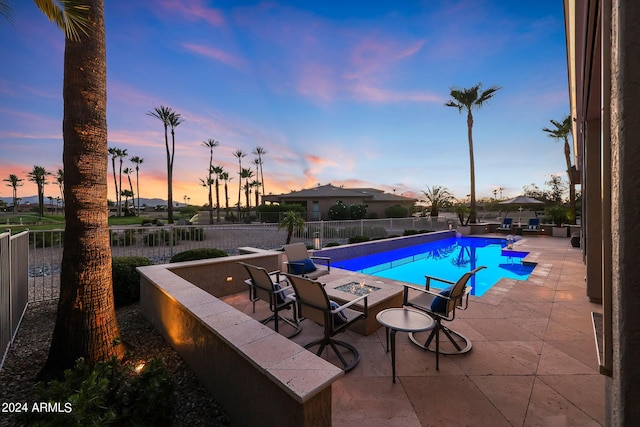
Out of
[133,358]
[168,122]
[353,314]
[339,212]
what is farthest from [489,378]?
[168,122]

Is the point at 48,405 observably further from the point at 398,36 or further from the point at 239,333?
the point at 398,36

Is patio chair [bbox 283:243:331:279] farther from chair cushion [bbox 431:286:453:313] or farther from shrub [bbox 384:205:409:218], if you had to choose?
shrub [bbox 384:205:409:218]

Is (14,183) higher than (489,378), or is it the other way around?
(14,183)

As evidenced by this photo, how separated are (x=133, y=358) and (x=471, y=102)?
85.5ft

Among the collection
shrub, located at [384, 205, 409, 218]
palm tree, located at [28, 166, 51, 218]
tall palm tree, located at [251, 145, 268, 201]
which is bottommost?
shrub, located at [384, 205, 409, 218]

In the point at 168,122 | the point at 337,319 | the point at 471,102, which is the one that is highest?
the point at 168,122

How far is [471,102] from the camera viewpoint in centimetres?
2178

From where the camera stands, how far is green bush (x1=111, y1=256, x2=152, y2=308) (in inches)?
211

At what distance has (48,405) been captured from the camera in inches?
70.5

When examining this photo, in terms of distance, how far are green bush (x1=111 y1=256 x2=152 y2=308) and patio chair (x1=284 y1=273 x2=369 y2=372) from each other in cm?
404

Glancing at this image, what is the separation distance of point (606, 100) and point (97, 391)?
375cm

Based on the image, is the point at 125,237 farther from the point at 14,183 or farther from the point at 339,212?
the point at 14,183

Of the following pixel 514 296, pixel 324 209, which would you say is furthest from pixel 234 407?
pixel 324 209

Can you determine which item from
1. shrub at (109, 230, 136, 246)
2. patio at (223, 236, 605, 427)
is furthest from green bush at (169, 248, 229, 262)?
patio at (223, 236, 605, 427)
